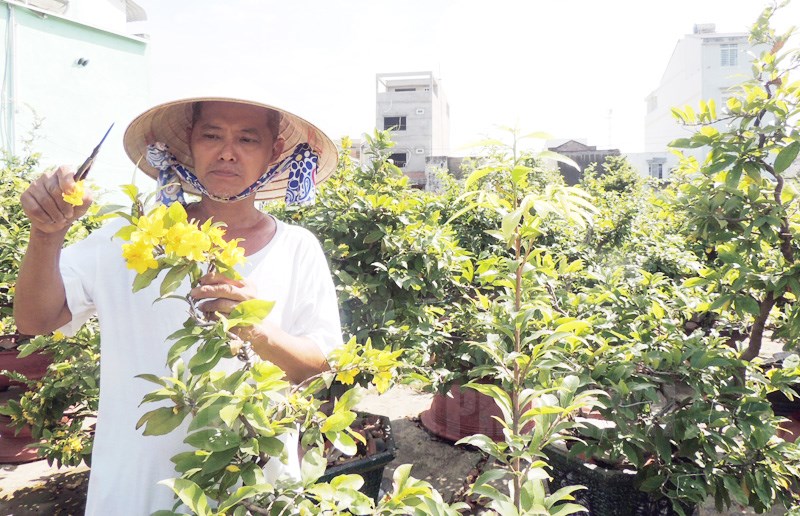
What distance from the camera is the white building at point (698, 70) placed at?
81.4 ft

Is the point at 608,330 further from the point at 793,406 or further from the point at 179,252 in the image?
the point at 793,406

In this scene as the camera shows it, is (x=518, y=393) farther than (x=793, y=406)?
No

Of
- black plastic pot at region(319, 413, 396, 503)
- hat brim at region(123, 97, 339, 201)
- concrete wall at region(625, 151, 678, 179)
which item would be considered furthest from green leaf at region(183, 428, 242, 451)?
concrete wall at region(625, 151, 678, 179)

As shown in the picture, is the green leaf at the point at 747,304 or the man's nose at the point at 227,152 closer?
the man's nose at the point at 227,152

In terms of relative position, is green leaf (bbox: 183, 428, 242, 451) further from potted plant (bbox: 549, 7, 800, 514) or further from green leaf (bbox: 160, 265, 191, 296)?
potted plant (bbox: 549, 7, 800, 514)

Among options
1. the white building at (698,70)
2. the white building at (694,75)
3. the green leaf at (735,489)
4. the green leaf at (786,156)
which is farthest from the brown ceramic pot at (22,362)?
the white building at (698,70)

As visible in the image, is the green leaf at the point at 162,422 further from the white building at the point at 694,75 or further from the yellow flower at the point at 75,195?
the white building at the point at 694,75

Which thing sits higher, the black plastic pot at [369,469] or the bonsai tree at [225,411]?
the bonsai tree at [225,411]

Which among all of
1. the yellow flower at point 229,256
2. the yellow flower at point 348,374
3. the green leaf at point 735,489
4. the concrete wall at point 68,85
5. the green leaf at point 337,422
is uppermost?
the concrete wall at point 68,85

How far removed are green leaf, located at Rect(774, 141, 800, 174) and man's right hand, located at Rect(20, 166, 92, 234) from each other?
1.92 meters

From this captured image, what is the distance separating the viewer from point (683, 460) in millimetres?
1870

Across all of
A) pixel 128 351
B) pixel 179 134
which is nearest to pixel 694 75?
pixel 179 134

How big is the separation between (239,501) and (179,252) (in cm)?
40

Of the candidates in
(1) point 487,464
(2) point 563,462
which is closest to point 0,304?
(1) point 487,464
